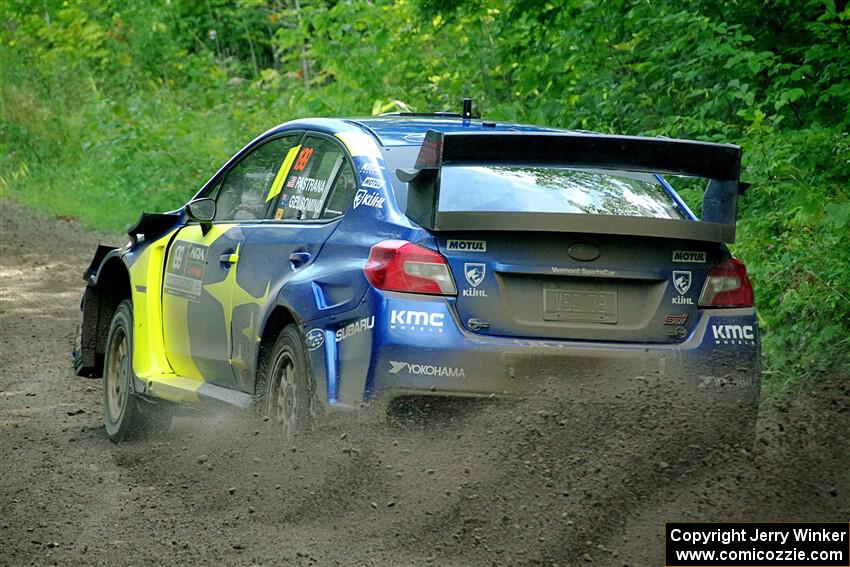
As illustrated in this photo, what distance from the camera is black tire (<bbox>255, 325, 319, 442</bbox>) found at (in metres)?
5.69

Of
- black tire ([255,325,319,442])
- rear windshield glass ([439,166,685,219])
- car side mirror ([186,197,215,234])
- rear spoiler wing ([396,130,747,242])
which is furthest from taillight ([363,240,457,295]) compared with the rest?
car side mirror ([186,197,215,234])

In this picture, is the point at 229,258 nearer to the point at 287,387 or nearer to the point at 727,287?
the point at 287,387

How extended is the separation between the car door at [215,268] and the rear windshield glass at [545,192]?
1.34 meters

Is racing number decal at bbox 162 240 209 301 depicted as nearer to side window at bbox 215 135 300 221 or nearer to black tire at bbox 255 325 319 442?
side window at bbox 215 135 300 221

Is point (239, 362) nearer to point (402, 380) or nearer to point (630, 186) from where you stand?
point (402, 380)

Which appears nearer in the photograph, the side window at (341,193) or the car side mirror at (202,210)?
the side window at (341,193)

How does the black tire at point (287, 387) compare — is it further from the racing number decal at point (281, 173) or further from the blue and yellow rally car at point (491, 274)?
the racing number decal at point (281, 173)

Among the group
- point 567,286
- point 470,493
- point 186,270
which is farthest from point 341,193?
point 470,493

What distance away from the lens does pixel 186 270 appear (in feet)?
23.8

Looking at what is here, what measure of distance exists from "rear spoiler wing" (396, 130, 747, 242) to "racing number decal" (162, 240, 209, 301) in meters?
1.95

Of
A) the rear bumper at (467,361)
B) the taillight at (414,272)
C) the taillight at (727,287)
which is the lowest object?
the rear bumper at (467,361)

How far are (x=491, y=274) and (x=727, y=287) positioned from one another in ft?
3.35

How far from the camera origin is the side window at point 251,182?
22.5 ft

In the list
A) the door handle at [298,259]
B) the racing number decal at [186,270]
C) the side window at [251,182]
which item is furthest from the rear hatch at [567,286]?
the racing number decal at [186,270]
